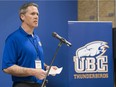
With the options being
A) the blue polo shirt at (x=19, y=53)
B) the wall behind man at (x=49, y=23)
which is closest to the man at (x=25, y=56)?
the blue polo shirt at (x=19, y=53)

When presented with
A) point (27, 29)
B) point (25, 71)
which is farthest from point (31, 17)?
point (25, 71)

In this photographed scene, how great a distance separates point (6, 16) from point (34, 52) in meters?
2.29

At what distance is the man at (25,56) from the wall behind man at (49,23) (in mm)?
2076

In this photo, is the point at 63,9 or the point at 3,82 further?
the point at 63,9

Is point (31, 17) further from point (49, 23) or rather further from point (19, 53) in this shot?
point (49, 23)

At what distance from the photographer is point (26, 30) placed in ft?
8.26

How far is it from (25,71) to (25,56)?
171mm

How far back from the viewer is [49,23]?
4.79 metres

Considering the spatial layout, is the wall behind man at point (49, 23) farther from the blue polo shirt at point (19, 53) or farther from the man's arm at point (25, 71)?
the man's arm at point (25, 71)

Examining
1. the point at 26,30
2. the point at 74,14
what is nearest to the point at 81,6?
the point at 74,14

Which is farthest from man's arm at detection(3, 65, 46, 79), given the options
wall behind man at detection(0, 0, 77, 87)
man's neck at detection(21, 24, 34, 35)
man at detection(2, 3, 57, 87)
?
wall behind man at detection(0, 0, 77, 87)

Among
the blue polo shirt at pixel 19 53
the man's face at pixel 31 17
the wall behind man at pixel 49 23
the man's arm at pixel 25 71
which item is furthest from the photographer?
the wall behind man at pixel 49 23

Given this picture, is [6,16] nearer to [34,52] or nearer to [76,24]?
[76,24]

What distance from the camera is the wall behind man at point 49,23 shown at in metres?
4.51
